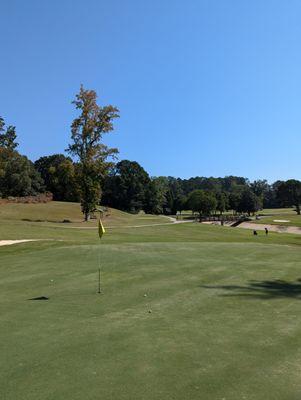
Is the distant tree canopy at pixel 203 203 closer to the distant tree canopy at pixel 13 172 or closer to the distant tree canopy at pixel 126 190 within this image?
the distant tree canopy at pixel 126 190

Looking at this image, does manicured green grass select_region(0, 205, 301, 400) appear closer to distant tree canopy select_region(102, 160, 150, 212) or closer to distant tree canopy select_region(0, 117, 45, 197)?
distant tree canopy select_region(0, 117, 45, 197)

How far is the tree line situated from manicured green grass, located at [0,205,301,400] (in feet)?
151

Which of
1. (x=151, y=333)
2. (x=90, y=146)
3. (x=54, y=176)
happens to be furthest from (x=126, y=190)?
(x=151, y=333)

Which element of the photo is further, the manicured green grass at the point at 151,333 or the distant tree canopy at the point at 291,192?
the distant tree canopy at the point at 291,192

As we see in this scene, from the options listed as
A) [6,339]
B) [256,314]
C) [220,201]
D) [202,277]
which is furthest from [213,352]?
[220,201]

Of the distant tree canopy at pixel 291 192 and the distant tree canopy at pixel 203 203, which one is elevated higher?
the distant tree canopy at pixel 291 192

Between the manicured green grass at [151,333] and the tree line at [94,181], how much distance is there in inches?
1811

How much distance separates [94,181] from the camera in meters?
61.5

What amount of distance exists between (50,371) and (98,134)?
56.7 m

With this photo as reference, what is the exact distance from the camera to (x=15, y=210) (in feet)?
258

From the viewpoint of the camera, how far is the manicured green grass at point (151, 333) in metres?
6.09

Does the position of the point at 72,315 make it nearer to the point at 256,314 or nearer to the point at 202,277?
the point at 256,314

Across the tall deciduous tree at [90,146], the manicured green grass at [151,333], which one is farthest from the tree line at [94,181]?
the manicured green grass at [151,333]

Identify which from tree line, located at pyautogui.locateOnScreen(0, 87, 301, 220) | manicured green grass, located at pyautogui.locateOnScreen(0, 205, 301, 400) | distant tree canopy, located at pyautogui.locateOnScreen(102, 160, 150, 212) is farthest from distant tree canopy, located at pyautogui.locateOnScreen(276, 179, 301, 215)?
manicured green grass, located at pyautogui.locateOnScreen(0, 205, 301, 400)
